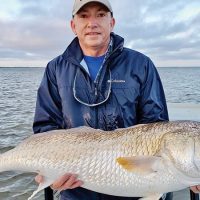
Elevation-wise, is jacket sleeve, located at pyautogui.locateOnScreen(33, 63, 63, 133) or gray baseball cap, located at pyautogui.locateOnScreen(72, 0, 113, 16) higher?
gray baseball cap, located at pyautogui.locateOnScreen(72, 0, 113, 16)

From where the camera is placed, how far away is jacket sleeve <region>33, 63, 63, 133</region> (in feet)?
14.1

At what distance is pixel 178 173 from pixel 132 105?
0.90m

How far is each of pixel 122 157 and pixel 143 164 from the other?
0.21m

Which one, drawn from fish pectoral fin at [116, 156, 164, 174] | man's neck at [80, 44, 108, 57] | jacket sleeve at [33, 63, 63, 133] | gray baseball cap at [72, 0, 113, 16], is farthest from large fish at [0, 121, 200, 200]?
gray baseball cap at [72, 0, 113, 16]

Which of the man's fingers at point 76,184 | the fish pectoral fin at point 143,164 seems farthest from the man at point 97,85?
the fish pectoral fin at point 143,164

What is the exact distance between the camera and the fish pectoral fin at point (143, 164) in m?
3.46

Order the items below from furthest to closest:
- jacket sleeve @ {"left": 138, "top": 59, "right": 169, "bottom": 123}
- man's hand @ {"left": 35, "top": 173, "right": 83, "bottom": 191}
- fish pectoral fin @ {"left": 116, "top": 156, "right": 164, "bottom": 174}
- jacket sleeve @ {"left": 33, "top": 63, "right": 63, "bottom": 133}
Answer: jacket sleeve @ {"left": 33, "top": 63, "right": 63, "bottom": 133} < jacket sleeve @ {"left": 138, "top": 59, "right": 169, "bottom": 123} < man's hand @ {"left": 35, "top": 173, "right": 83, "bottom": 191} < fish pectoral fin @ {"left": 116, "top": 156, "right": 164, "bottom": 174}

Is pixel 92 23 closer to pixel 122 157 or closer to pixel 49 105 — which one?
pixel 49 105

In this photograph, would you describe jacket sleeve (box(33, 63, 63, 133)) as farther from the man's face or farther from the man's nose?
the man's nose

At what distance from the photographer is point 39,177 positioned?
398cm

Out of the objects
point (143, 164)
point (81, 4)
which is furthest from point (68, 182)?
point (81, 4)

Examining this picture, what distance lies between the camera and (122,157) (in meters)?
3.57

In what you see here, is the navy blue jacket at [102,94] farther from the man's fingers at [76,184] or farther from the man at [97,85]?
the man's fingers at [76,184]

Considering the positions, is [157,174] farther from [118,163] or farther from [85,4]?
[85,4]
